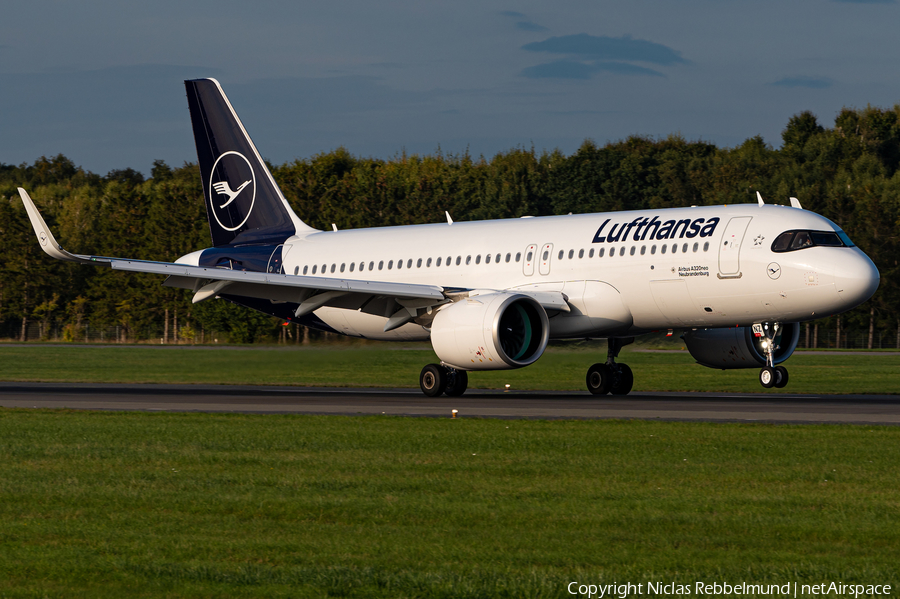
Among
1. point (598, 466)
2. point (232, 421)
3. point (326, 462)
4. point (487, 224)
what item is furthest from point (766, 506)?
point (487, 224)

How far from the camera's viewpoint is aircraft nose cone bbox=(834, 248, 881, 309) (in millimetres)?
23734

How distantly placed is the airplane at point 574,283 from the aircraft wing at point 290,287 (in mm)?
51

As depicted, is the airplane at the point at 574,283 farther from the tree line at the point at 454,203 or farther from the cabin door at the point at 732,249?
the tree line at the point at 454,203

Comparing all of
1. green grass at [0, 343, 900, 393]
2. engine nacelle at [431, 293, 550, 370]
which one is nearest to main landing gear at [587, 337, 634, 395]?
green grass at [0, 343, 900, 393]

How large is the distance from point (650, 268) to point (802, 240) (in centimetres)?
332

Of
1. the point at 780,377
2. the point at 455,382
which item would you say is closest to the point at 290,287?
the point at 455,382

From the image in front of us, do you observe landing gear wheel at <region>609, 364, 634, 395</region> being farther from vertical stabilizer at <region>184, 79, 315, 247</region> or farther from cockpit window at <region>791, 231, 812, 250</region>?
vertical stabilizer at <region>184, 79, 315, 247</region>

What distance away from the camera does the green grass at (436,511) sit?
770 cm

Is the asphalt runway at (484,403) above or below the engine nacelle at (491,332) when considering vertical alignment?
below

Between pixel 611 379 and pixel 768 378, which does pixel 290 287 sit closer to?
pixel 611 379

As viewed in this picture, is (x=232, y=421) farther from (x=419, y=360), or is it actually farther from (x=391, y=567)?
(x=419, y=360)

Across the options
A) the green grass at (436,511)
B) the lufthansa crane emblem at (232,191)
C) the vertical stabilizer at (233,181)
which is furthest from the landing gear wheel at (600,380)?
the lufthansa crane emblem at (232,191)

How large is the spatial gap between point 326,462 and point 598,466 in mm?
3179

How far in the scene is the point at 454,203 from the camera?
352ft
